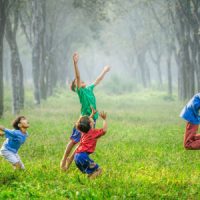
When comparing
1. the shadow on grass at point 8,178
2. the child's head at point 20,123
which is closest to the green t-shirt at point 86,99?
the child's head at point 20,123

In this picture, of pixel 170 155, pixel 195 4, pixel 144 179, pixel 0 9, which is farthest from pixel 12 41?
pixel 144 179

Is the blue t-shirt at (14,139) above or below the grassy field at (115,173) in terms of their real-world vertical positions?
above

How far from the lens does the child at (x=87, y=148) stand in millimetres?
8305

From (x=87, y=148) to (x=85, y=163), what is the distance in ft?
0.90

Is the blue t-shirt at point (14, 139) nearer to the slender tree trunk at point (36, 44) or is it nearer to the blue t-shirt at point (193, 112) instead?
the blue t-shirt at point (193, 112)

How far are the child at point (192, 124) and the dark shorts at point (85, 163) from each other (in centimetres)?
220

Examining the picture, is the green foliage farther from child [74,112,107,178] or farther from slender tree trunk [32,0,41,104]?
child [74,112,107,178]

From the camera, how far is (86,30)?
56.6 m

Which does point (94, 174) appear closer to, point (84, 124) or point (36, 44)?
point (84, 124)

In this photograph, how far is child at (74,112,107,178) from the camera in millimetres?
8305

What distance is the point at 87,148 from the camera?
8375 millimetres

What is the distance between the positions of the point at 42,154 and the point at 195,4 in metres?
15.8

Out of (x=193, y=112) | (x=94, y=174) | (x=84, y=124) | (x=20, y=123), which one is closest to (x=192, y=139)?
(x=193, y=112)

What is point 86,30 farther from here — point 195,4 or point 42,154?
point 42,154
